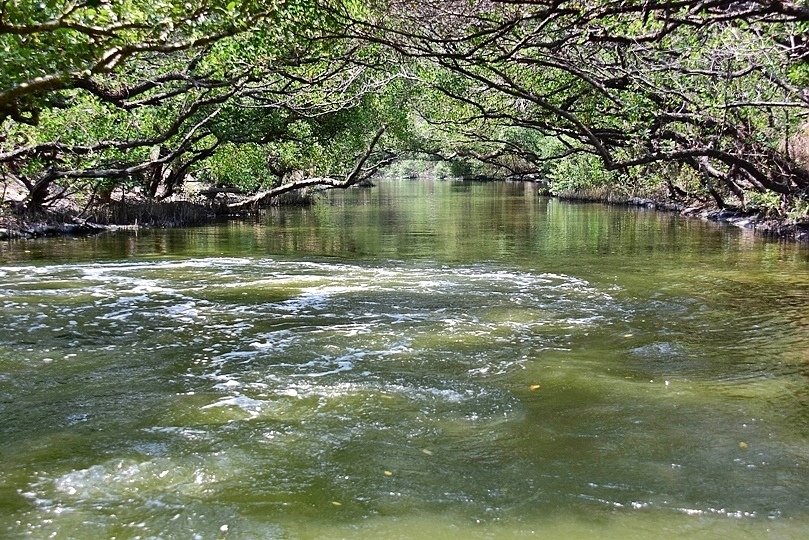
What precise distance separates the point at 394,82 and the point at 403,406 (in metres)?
17.4

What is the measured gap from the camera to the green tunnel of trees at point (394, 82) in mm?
8906

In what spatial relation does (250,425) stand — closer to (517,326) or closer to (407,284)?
(517,326)

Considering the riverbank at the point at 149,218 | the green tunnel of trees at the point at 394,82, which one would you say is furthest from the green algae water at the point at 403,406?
the riverbank at the point at 149,218

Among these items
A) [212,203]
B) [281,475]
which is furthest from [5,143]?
[281,475]

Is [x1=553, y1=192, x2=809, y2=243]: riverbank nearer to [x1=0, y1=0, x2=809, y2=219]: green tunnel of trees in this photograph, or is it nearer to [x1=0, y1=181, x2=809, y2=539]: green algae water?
[x1=0, y1=0, x2=809, y2=219]: green tunnel of trees

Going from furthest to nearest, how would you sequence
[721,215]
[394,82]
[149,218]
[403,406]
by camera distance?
[721,215]
[149,218]
[394,82]
[403,406]

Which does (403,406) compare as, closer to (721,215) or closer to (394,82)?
(394,82)

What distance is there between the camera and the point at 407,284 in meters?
10.9

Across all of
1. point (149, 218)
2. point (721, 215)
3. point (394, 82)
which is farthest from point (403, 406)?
point (721, 215)

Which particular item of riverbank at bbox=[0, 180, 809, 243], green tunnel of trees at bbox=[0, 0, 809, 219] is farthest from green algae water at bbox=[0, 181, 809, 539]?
riverbank at bbox=[0, 180, 809, 243]

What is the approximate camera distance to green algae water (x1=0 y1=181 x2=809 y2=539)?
11.9 feet

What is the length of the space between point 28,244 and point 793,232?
18.6 meters

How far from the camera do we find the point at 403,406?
517cm

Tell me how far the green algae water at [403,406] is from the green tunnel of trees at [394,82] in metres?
3.31
